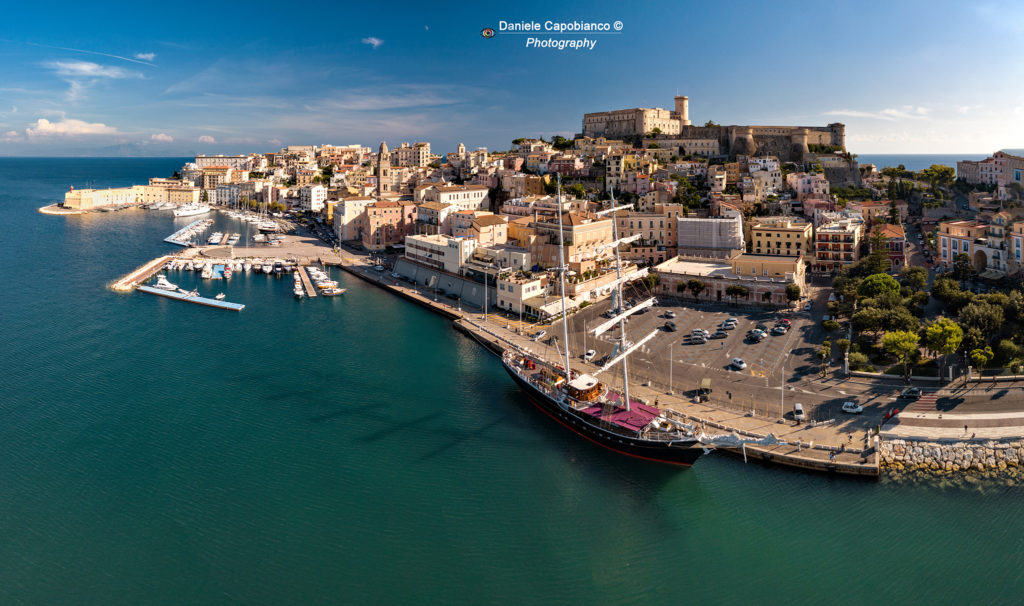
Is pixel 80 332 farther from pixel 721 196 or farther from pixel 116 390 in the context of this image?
pixel 721 196

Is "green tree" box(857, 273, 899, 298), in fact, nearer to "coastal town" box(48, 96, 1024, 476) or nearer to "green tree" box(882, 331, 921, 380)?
"coastal town" box(48, 96, 1024, 476)

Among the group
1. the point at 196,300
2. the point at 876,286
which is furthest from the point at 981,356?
the point at 196,300

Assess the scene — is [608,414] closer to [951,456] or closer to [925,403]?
[951,456]

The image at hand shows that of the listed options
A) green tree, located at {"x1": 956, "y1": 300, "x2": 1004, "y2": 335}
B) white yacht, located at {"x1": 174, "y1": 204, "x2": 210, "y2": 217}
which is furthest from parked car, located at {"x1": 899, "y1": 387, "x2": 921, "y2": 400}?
white yacht, located at {"x1": 174, "y1": 204, "x2": 210, "y2": 217}

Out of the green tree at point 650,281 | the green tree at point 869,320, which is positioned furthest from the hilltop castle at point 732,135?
the green tree at point 869,320

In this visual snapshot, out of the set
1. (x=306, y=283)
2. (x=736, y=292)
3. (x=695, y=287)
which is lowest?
(x=736, y=292)
